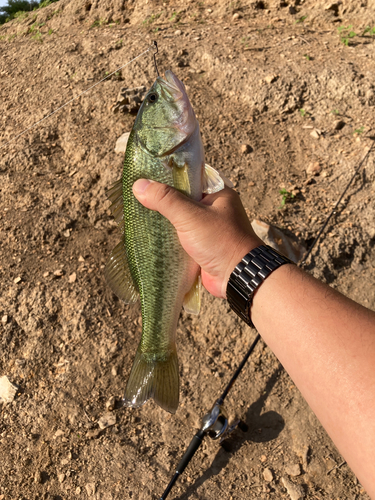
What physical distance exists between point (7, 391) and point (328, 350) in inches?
120

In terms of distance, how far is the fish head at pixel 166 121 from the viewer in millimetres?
2123

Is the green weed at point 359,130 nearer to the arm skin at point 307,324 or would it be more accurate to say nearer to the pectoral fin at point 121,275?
the arm skin at point 307,324

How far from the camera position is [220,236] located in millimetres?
2043

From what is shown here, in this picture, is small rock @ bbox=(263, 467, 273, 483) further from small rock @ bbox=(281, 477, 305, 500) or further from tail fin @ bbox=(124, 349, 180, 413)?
tail fin @ bbox=(124, 349, 180, 413)

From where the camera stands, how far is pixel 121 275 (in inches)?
95.0

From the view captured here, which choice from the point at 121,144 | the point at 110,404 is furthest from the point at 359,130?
the point at 110,404

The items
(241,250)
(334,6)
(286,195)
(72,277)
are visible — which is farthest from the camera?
(334,6)

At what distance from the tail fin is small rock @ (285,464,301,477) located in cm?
145

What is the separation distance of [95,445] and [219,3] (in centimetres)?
760

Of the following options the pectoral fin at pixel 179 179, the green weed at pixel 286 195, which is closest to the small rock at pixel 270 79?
the green weed at pixel 286 195

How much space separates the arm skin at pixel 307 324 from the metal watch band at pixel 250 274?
0.12 ft

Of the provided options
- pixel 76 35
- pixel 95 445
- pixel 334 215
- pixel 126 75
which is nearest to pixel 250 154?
pixel 334 215

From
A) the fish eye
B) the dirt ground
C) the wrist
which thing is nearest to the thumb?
the wrist

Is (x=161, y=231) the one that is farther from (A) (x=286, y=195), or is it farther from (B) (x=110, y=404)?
(A) (x=286, y=195)
